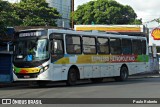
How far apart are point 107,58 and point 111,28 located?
2159cm

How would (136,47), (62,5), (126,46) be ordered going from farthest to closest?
1. (62,5)
2. (136,47)
3. (126,46)

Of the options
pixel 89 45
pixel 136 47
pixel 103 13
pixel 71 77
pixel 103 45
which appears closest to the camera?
pixel 71 77

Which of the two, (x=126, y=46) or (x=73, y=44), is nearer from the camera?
(x=73, y=44)

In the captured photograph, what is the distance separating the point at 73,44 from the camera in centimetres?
2139

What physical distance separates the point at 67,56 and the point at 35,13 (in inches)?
988

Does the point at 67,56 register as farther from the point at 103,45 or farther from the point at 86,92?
the point at 86,92

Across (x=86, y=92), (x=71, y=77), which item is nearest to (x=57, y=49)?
(x=71, y=77)

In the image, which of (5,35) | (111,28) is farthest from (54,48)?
(111,28)

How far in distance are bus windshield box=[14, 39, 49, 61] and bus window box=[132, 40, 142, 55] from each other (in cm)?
1000

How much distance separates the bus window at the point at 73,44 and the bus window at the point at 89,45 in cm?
54

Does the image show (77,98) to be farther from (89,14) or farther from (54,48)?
(89,14)

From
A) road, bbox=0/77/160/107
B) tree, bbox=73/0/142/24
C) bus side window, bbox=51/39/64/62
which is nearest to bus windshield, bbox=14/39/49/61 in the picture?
bus side window, bbox=51/39/64/62

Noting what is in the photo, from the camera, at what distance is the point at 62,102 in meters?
12.9

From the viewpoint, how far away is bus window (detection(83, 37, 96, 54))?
885 inches
